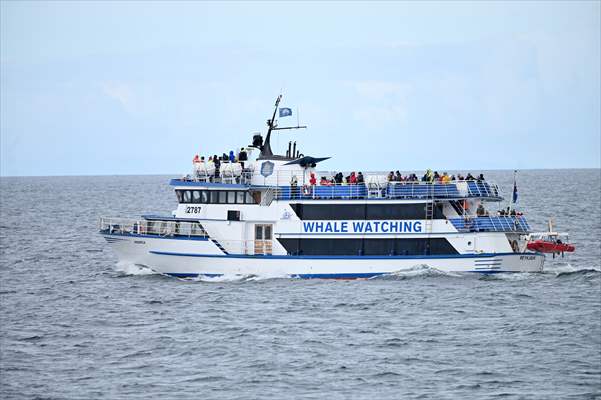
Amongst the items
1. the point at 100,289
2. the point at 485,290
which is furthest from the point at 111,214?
the point at 485,290

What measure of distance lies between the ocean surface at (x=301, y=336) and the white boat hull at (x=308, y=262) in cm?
51

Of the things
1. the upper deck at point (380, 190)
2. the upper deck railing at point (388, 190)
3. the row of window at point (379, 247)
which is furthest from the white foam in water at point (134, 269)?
the row of window at point (379, 247)

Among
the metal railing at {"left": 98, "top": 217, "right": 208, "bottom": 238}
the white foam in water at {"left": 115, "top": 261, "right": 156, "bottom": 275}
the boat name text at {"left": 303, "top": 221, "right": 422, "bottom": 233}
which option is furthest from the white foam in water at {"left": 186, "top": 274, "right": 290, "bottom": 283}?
the boat name text at {"left": 303, "top": 221, "right": 422, "bottom": 233}

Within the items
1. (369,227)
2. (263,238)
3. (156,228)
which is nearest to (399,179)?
(369,227)

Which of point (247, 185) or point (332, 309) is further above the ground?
point (247, 185)

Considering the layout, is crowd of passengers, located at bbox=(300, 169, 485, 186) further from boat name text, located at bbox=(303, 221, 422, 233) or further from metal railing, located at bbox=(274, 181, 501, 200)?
boat name text, located at bbox=(303, 221, 422, 233)

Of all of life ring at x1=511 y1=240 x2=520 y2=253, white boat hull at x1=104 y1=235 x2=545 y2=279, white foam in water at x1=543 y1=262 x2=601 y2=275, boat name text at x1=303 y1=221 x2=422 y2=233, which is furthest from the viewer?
white foam in water at x1=543 y1=262 x2=601 y2=275

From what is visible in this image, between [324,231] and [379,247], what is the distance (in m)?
2.71

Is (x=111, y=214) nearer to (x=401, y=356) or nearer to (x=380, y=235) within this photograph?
(x=380, y=235)

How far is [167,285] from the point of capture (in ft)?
146

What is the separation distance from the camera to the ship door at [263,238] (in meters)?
46.0

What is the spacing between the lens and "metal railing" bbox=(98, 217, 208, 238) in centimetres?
4606

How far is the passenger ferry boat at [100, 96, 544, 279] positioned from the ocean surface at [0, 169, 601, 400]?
2.71 feet

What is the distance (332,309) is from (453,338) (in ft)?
20.5
